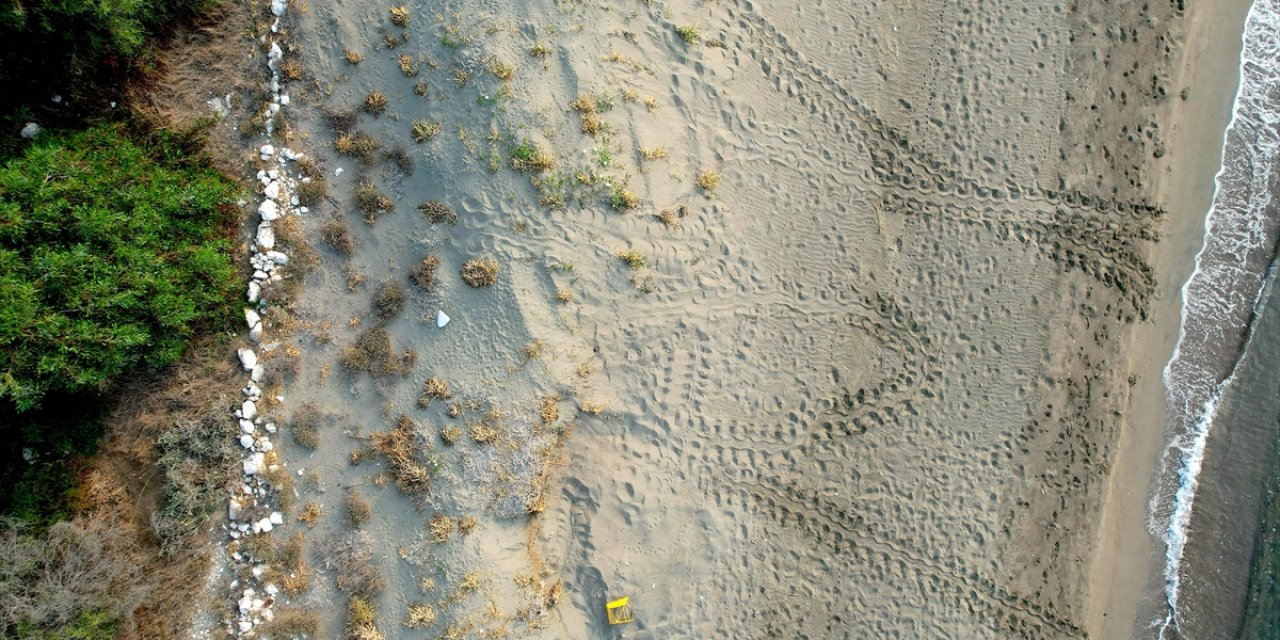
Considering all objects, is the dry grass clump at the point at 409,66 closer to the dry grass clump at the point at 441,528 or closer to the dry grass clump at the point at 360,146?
the dry grass clump at the point at 360,146

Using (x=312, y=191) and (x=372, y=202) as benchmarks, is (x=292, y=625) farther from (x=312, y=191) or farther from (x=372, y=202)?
(x=312, y=191)

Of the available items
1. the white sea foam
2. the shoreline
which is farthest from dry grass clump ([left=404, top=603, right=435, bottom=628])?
the white sea foam

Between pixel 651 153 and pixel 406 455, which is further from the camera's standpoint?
pixel 651 153

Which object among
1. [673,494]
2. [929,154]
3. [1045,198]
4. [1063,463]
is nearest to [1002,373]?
[1063,463]

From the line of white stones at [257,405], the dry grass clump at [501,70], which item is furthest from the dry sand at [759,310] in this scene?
the line of white stones at [257,405]

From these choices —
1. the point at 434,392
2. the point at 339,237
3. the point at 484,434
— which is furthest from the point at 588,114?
the point at 484,434
